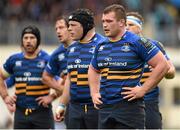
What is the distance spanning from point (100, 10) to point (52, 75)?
18234 millimetres

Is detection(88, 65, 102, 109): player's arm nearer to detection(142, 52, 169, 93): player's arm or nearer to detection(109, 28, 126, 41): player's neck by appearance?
detection(109, 28, 126, 41): player's neck

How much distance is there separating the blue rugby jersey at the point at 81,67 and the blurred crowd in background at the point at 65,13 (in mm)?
17340

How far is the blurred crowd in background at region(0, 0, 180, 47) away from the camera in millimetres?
31406

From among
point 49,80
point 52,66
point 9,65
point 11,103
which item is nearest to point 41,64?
point 52,66

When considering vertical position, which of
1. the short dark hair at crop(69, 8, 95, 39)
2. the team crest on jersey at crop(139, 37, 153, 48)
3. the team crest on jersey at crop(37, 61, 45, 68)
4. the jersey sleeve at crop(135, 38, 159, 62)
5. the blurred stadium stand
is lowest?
the blurred stadium stand

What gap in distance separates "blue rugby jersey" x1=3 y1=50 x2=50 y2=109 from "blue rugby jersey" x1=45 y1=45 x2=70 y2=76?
17cm

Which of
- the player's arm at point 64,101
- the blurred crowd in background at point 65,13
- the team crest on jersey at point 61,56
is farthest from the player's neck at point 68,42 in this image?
the blurred crowd in background at point 65,13

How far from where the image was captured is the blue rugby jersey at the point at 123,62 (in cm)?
1191

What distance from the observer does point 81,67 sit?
1362cm

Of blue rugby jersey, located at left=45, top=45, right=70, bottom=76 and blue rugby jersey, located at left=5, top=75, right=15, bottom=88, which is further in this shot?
blue rugby jersey, located at left=5, top=75, right=15, bottom=88

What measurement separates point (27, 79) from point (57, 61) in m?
0.64

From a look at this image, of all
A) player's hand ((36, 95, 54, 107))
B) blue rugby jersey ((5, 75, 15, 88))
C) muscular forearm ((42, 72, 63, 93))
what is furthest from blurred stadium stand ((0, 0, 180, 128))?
muscular forearm ((42, 72, 63, 93))

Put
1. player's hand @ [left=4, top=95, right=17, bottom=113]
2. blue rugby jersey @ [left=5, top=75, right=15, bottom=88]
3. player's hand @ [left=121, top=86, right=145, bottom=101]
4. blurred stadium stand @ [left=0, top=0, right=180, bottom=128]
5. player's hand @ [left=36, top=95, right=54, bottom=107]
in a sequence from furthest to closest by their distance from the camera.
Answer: blurred stadium stand @ [left=0, top=0, right=180, bottom=128] → blue rugby jersey @ [left=5, top=75, right=15, bottom=88] → player's hand @ [left=36, top=95, right=54, bottom=107] → player's hand @ [left=4, top=95, right=17, bottom=113] → player's hand @ [left=121, top=86, right=145, bottom=101]

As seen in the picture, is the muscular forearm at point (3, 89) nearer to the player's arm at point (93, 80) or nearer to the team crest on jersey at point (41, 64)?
the team crest on jersey at point (41, 64)
